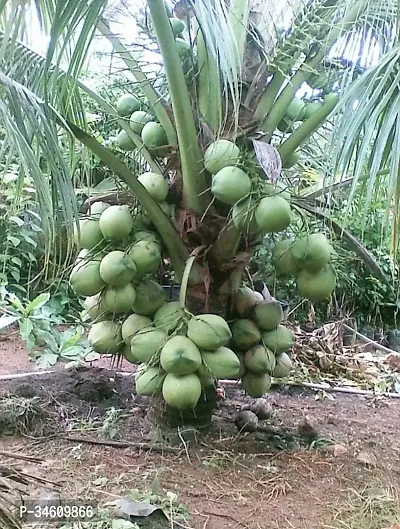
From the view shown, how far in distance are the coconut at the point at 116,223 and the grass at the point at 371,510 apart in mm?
895

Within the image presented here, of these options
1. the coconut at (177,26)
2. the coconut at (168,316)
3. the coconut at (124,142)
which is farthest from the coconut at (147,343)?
the coconut at (177,26)

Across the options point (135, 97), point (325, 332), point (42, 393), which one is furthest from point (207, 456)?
point (325, 332)

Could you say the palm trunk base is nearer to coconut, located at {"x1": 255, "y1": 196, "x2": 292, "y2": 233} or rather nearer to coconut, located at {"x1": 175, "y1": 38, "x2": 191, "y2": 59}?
coconut, located at {"x1": 255, "y1": 196, "x2": 292, "y2": 233}

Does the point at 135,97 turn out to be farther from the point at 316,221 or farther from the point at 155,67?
the point at 316,221

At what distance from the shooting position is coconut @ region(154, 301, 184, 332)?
1709 mm

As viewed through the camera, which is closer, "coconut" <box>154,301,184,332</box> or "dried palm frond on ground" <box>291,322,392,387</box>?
"coconut" <box>154,301,184,332</box>

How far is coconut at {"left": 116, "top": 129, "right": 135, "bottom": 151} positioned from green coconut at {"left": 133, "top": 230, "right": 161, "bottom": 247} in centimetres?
38

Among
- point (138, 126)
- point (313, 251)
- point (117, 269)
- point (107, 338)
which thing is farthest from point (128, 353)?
point (138, 126)

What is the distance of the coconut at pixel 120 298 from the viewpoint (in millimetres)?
1728

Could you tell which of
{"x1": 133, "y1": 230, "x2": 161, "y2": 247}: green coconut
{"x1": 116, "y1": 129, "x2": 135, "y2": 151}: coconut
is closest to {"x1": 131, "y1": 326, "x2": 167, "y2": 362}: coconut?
{"x1": 133, "y1": 230, "x2": 161, "y2": 247}: green coconut

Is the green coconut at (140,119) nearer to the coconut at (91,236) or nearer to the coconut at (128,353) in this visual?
the coconut at (91,236)

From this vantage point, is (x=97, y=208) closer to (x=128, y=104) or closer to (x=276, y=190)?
(x=128, y=104)

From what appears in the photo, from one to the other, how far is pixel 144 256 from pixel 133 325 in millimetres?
211

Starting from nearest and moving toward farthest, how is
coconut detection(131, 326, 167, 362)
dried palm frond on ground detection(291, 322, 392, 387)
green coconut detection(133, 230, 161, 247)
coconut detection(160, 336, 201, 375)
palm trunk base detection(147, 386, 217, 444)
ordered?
coconut detection(160, 336, 201, 375), coconut detection(131, 326, 167, 362), green coconut detection(133, 230, 161, 247), palm trunk base detection(147, 386, 217, 444), dried palm frond on ground detection(291, 322, 392, 387)
